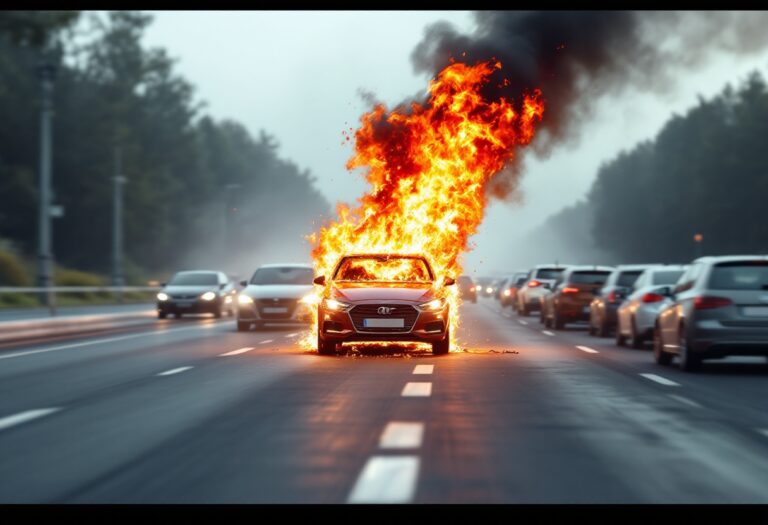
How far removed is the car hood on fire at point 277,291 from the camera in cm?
3081

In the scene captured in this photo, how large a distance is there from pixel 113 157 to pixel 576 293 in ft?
209

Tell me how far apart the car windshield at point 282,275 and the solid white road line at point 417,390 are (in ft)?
57.8

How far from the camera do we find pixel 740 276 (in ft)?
56.4

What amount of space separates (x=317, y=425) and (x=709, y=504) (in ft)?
13.6

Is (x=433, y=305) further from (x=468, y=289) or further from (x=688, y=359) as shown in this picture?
(x=468, y=289)

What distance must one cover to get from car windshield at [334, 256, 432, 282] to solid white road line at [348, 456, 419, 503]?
1308 centimetres

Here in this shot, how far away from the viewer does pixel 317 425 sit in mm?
10672

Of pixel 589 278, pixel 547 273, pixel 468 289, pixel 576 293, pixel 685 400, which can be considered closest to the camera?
pixel 685 400

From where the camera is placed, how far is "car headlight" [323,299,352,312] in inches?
785

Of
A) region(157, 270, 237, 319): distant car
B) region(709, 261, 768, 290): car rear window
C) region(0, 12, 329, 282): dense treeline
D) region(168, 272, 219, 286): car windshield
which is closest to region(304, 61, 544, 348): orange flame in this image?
region(709, 261, 768, 290): car rear window

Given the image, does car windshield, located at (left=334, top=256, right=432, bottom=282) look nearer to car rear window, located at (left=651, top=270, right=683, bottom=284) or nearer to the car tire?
the car tire

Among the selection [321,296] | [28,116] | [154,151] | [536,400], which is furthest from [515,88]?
[154,151]

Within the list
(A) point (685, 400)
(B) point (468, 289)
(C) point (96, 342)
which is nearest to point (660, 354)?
(A) point (685, 400)

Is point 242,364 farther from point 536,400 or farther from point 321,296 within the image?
point 536,400
